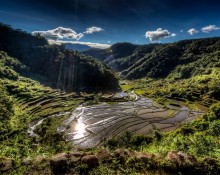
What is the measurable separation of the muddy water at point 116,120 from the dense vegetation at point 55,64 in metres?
40.6

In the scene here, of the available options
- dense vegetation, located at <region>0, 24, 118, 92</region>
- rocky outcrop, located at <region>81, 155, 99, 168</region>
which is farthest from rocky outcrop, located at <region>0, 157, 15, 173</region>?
dense vegetation, located at <region>0, 24, 118, 92</region>

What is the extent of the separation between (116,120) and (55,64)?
232ft

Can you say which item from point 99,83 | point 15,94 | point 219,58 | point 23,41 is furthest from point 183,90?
point 23,41

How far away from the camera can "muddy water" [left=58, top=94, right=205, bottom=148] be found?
45.4 metres

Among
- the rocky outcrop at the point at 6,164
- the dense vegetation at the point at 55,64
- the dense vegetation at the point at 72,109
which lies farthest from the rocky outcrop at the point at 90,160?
the dense vegetation at the point at 55,64

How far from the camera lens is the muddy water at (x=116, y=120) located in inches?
1786

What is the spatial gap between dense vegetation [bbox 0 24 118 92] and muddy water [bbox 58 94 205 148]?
40.6 meters

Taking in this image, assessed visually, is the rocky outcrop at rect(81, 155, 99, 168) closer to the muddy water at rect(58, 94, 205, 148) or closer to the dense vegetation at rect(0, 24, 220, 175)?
the dense vegetation at rect(0, 24, 220, 175)

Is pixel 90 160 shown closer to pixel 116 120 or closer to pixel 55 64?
pixel 116 120

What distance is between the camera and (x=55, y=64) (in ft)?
381

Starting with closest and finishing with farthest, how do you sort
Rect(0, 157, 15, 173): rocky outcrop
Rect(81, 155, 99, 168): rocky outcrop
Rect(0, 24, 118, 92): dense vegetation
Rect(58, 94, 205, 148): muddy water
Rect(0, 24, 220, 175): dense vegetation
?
Rect(0, 157, 15, 173): rocky outcrop
Rect(81, 155, 99, 168): rocky outcrop
Rect(0, 24, 220, 175): dense vegetation
Rect(58, 94, 205, 148): muddy water
Rect(0, 24, 118, 92): dense vegetation

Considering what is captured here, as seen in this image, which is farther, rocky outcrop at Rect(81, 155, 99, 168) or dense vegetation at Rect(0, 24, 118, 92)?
dense vegetation at Rect(0, 24, 118, 92)

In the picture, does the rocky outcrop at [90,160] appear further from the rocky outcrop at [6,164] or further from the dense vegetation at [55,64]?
the dense vegetation at [55,64]

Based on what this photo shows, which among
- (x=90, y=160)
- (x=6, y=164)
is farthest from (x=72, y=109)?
(x=90, y=160)
